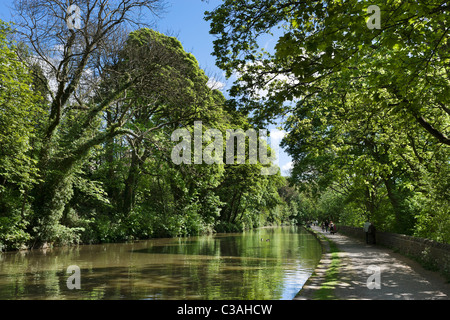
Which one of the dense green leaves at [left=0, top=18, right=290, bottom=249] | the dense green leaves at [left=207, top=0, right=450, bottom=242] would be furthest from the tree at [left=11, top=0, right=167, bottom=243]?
the dense green leaves at [left=207, top=0, right=450, bottom=242]

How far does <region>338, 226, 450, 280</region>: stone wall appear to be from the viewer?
9.11 metres

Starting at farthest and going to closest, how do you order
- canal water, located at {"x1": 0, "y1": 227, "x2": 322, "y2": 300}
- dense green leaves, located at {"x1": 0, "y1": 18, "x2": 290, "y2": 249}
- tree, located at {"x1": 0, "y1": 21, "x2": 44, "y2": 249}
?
dense green leaves, located at {"x1": 0, "y1": 18, "x2": 290, "y2": 249}, tree, located at {"x1": 0, "y1": 21, "x2": 44, "y2": 249}, canal water, located at {"x1": 0, "y1": 227, "x2": 322, "y2": 300}

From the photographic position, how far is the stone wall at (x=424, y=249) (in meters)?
9.11

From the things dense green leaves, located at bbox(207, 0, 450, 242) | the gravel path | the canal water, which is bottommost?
the canal water

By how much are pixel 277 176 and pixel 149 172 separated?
90.7 ft

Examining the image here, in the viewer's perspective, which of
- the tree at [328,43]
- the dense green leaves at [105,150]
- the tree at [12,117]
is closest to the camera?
the tree at [328,43]

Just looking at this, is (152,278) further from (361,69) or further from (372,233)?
(372,233)

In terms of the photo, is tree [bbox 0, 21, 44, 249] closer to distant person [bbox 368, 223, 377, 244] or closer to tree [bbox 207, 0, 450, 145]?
tree [bbox 207, 0, 450, 145]

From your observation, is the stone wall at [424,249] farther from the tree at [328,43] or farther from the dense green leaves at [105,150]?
the dense green leaves at [105,150]

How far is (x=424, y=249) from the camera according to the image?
1119cm

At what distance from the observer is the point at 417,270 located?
1005 centimetres

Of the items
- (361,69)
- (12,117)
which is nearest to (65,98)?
(12,117)

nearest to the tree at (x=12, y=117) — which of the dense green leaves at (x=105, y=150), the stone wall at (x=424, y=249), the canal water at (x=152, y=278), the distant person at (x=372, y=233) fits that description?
the dense green leaves at (x=105, y=150)

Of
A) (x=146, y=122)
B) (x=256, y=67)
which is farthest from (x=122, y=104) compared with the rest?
(x=256, y=67)
